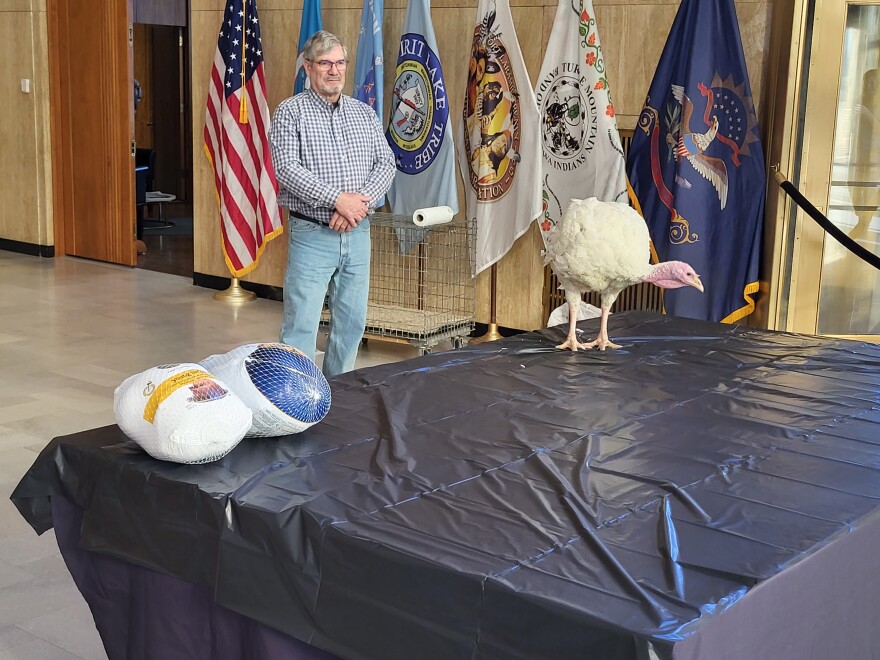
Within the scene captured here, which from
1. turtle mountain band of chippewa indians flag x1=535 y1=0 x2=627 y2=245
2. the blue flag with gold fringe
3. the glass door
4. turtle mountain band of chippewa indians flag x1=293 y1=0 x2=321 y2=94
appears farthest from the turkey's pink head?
turtle mountain band of chippewa indians flag x1=293 y1=0 x2=321 y2=94

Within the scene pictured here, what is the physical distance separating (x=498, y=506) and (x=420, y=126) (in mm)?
4464

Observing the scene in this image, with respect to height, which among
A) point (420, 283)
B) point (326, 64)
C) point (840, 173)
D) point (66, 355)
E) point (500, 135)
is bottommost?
point (66, 355)

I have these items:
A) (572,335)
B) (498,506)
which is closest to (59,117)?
(572,335)

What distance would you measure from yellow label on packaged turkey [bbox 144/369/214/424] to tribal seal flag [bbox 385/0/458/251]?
399 centimetres

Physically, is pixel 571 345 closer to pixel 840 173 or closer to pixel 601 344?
pixel 601 344

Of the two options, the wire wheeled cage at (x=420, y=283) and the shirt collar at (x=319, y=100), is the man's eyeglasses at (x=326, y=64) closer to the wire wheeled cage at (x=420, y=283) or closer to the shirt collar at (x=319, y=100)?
the shirt collar at (x=319, y=100)

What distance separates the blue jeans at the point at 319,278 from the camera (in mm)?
4121

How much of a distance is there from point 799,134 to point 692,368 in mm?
2444

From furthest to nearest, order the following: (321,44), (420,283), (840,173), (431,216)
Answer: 1. (420,283)
2. (431,216)
3. (840,173)
4. (321,44)

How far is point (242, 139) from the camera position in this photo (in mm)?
7012

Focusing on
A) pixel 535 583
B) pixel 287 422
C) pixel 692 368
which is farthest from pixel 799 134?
pixel 535 583

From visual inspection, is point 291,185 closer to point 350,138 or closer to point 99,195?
point 350,138

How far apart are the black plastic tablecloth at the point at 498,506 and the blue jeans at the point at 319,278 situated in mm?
1543

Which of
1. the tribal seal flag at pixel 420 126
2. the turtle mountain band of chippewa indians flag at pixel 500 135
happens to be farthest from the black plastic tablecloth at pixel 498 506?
the tribal seal flag at pixel 420 126
